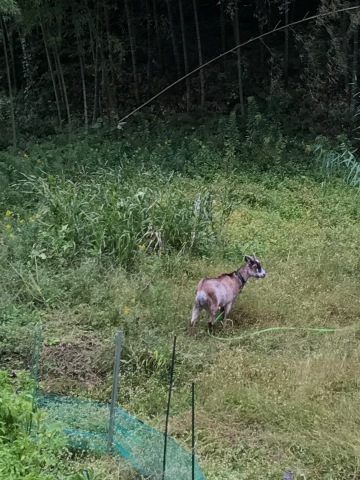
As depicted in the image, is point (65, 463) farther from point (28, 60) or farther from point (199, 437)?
point (28, 60)

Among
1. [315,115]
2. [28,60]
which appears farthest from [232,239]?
[28,60]

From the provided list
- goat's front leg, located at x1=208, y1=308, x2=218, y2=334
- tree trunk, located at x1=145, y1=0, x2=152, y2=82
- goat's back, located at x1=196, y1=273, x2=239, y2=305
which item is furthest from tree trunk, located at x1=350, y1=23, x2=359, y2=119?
goat's front leg, located at x1=208, y1=308, x2=218, y2=334

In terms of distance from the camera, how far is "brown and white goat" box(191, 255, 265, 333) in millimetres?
3781

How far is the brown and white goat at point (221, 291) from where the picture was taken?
378cm

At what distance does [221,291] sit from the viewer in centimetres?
386

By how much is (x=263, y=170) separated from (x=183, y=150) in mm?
1090

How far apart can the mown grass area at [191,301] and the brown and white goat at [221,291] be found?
15cm

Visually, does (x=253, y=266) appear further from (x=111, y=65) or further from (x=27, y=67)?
(x=27, y=67)

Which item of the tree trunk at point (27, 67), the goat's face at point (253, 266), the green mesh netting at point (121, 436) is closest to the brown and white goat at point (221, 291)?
the goat's face at point (253, 266)

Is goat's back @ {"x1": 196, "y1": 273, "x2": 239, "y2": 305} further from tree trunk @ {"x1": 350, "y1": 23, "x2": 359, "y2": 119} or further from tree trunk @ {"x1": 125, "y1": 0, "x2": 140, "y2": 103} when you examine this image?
tree trunk @ {"x1": 125, "y1": 0, "x2": 140, "y2": 103}

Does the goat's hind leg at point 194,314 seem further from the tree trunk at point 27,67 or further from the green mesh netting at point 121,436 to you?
the tree trunk at point 27,67

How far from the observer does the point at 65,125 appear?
1028 centimetres

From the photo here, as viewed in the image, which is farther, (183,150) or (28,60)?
(28,60)

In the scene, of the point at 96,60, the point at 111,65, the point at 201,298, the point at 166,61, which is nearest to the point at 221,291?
the point at 201,298
